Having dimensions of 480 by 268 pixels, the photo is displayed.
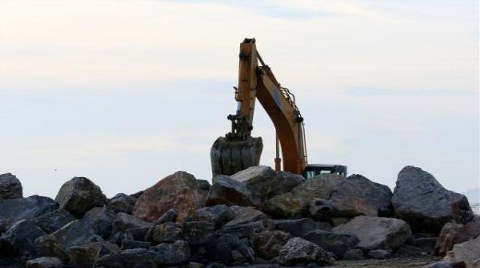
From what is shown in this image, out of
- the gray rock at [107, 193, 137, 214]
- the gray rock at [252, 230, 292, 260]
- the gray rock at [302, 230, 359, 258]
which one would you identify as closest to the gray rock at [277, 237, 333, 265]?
the gray rock at [252, 230, 292, 260]

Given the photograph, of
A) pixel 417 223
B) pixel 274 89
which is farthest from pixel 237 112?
pixel 417 223

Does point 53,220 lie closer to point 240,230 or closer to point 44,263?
point 44,263

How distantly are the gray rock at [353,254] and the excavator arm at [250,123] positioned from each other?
5.63m

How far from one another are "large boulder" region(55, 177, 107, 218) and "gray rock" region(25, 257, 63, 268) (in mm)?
2499

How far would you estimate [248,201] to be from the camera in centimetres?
1487

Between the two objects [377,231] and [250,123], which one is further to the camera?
[250,123]

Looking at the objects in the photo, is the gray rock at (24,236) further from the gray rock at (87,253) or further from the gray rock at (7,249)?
the gray rock at (87,253)

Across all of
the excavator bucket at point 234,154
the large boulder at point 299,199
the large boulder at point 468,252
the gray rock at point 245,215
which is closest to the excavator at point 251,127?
the excavator bucket at point 234,154

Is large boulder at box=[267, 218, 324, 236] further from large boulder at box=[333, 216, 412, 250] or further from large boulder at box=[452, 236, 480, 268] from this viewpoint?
large boulder at box=[452, 236, 480, 268]

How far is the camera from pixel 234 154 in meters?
18.8

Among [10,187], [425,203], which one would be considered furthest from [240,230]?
[10,187]

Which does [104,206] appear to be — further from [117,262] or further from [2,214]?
[117,262]

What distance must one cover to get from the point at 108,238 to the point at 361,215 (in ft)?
11.2

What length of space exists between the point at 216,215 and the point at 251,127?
597 centimetres
